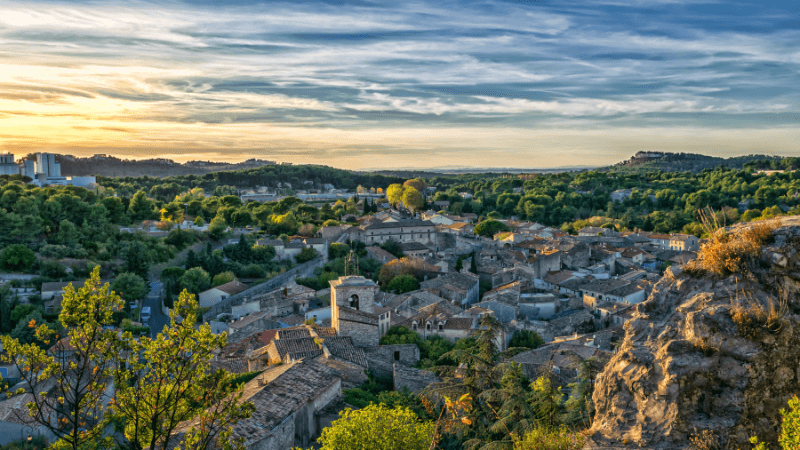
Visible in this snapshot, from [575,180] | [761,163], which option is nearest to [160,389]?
[575,180]

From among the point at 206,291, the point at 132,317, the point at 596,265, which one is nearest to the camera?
the point at 132,317

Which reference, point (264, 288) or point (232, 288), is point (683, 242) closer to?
point (264, 288)

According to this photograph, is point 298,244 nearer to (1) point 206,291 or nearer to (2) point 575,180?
(1) point 206,291

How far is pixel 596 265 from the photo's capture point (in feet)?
139

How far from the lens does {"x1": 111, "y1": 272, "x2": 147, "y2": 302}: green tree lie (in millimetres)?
31844

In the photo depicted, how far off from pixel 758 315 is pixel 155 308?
107 ft

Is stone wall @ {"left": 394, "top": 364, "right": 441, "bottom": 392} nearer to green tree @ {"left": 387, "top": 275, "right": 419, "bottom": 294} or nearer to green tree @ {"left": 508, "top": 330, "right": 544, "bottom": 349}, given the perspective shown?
green tree @ {"left": 508, "top": 330, "right": 544, "bottom": 349}

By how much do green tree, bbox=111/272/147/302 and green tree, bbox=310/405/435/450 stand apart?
86.6 feet

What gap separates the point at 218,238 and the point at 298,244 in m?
10.1

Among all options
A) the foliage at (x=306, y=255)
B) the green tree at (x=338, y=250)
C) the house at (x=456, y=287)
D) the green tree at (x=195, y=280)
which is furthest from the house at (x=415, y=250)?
the green tree at (x=195, y=280)

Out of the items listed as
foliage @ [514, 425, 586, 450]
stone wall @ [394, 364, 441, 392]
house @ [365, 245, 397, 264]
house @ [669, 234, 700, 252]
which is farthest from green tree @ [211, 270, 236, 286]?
house @ [669, 234, 700, 252]

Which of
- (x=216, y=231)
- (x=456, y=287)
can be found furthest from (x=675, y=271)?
(x=216, y=231)

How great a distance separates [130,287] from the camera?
32.0 meters

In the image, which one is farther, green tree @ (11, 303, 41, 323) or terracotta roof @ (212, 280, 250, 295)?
terracotta roof @ (212, 280, 250, 295)
